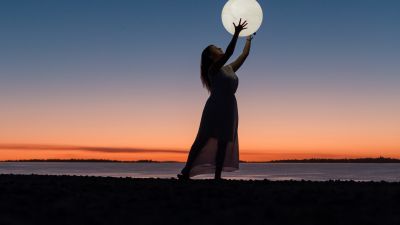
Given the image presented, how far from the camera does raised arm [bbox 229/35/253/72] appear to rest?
1235 cm

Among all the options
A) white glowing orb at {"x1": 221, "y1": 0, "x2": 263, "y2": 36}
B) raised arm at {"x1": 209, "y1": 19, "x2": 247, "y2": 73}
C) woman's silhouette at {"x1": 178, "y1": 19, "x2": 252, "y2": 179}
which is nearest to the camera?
raised arm at {"x1": 209, "y1": 19, "x2": 247, "y2": 73}

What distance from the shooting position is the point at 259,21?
11.9 metres

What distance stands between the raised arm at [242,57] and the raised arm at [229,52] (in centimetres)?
83

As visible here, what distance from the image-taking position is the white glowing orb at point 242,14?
11.6 meters

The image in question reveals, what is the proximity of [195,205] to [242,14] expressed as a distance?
5684mm

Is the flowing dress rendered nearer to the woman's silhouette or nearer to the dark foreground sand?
the woman's silhouette

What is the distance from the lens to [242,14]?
11602mm

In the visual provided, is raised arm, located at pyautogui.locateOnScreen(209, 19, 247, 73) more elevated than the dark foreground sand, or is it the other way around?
raised arm, located at pyautogui.locateOnScreen(209, 19, 247, 73)

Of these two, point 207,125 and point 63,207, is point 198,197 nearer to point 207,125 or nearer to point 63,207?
point 63,207

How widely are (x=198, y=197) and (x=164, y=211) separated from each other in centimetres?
125

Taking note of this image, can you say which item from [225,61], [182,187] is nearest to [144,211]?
[182,187]

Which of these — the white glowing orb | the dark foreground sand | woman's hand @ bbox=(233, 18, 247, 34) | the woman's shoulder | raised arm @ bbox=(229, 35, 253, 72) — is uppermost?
the white glowing orb

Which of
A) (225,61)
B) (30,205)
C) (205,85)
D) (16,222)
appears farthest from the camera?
(205,85)

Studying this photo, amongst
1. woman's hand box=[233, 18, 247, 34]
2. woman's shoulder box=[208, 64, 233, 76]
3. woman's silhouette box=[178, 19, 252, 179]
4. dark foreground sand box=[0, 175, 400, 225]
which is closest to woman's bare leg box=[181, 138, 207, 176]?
woman's silhouette box=[178, 19, 252, 179]
